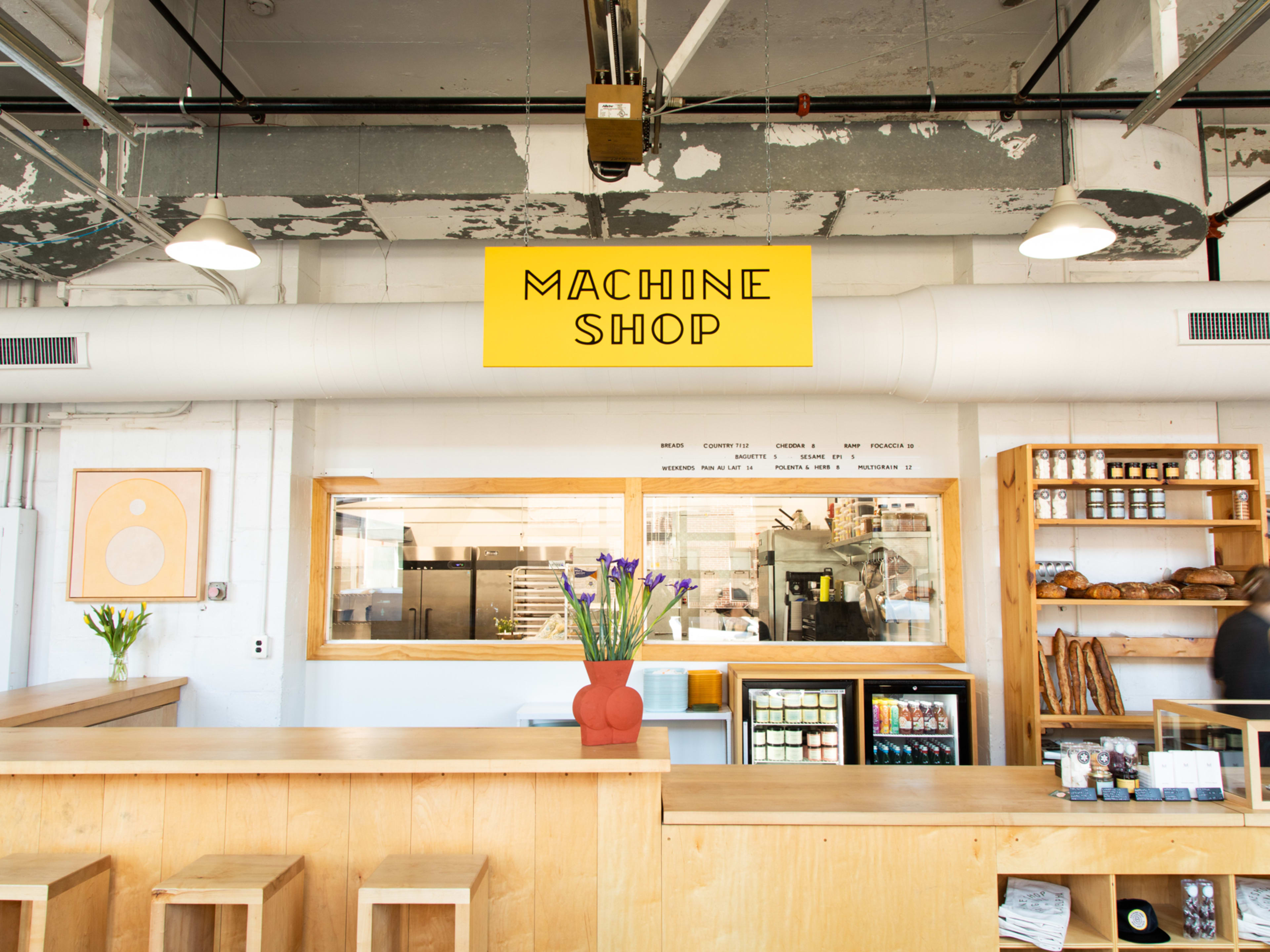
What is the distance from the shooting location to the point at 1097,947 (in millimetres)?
2504

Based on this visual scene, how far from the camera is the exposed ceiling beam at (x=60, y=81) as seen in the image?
Result: 2.47 metres

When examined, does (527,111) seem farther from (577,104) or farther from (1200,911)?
(1200,911)

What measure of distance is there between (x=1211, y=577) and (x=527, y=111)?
13.8 ft

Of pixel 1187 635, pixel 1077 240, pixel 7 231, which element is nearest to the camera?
pixel 1077 240

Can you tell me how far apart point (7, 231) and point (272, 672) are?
271 cm

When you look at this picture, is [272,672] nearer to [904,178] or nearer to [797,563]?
[797,563]

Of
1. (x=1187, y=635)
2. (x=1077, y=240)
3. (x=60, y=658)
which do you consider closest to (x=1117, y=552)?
(x=1187, y=635)

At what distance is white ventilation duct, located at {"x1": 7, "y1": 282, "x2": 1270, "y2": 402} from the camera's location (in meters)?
4.31

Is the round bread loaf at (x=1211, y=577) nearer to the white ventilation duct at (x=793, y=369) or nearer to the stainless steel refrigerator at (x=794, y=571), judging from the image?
the white ventilation duct at (x=793, y=369)

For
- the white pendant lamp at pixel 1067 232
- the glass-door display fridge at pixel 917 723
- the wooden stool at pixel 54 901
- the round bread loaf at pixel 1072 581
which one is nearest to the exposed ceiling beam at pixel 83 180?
the wooden stool at pixel 54 901

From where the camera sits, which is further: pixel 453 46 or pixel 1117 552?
pixel 1117 552

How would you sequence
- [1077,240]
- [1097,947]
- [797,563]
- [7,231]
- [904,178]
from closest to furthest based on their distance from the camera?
[1097,947] < [1077,240] < [904,178] < [7,231] < [797,563]

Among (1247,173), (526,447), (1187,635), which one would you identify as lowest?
(1187,635)

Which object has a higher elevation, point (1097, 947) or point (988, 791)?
point (988, 791)
